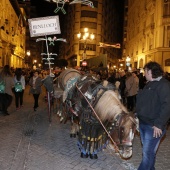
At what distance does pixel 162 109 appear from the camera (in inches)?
134

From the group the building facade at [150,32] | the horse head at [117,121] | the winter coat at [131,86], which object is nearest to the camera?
the horse head at [117,121]

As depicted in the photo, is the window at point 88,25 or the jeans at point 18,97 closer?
the jeans at point 18,97

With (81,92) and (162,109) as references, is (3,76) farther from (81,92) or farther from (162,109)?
(162,109)

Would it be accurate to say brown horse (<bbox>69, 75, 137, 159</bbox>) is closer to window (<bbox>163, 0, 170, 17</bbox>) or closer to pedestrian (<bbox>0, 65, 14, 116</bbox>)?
pedestrian (<bbox>0, 65, 14, 116</bbox>)

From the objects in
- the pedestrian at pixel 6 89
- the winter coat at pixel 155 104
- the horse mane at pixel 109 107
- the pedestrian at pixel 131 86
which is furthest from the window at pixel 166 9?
the winter coat at pixel 155 104

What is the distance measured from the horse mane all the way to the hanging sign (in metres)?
3.82

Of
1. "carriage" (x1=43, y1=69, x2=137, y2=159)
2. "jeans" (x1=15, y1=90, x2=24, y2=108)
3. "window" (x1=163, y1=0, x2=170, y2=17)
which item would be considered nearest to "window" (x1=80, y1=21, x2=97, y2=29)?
"window" (x1=163, y1=0, x2=170, y2=17)

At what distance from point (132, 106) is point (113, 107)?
748cm

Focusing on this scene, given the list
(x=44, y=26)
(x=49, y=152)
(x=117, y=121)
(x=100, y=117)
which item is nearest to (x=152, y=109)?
(x=117, y=121)

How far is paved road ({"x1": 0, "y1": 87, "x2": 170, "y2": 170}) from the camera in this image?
15.0ft

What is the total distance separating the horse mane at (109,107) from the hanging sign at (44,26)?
3.82 metres

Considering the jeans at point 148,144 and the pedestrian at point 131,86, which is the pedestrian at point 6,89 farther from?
the jeans at point 148,144

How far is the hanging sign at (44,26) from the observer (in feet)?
23.6

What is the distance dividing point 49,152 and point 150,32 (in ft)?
91.6
